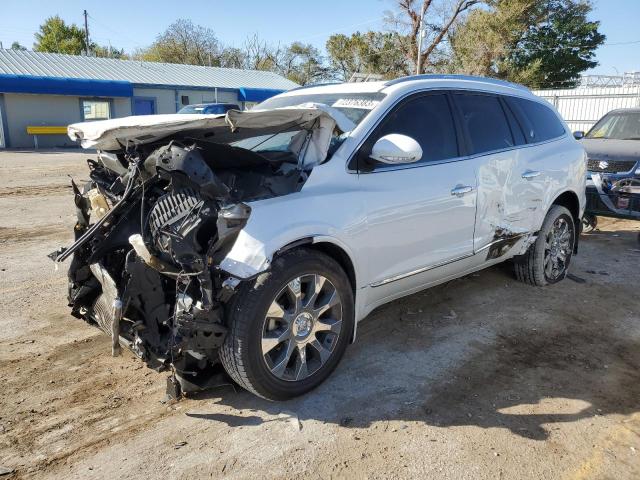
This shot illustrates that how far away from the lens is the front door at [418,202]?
359cm

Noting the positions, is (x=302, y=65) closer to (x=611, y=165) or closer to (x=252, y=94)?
(x=252, y=94)

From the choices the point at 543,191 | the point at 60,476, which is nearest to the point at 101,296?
the point at 60,476

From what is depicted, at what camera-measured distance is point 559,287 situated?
5.64 metres

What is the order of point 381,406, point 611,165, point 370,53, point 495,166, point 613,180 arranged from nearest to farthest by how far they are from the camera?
point 381,406 → point 495,166 → point 613,180 → point 611,165 → point 370,53

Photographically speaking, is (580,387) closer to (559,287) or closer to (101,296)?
(559,287)

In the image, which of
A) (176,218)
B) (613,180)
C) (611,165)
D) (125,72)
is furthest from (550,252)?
(125,72)

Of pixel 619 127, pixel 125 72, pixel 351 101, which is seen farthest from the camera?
pixel 125 72

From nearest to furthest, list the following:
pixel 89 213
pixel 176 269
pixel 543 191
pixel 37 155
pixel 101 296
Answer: pixel 176 269
pixel 101 296
pixel 89 213
pixel 543 191
pixel 37 155

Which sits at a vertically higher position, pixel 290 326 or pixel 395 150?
pixel 395 150

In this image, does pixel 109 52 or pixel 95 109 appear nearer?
pixel 95 109

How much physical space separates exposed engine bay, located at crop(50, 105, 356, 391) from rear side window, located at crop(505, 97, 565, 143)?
233cm

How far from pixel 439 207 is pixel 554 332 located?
1.61 metres

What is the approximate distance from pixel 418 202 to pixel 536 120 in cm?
228

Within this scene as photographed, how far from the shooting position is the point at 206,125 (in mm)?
3098
